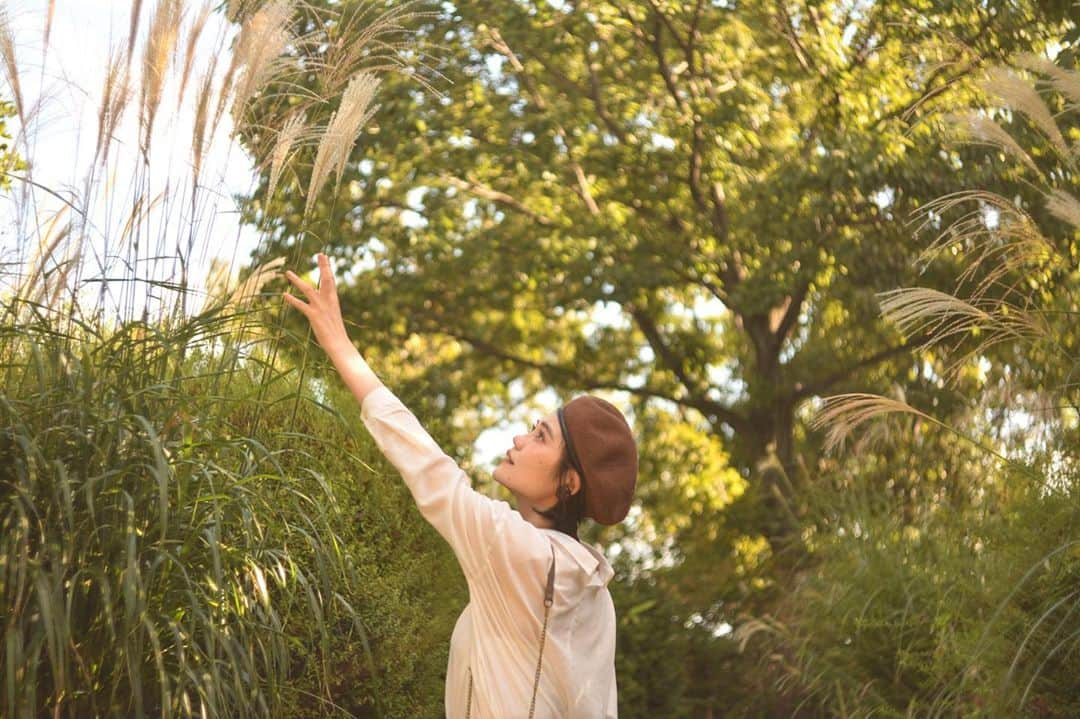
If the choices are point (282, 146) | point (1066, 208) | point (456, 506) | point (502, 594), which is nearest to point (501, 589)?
point (502, 594)

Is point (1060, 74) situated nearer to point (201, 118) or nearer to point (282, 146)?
point (282, 146)

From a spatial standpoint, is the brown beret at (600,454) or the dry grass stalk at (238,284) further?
the dry grass stalk at (238,284)

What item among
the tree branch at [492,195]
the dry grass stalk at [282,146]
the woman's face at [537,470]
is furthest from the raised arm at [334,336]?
the tree branch at [492,195]

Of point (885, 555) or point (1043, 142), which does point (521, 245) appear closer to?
point (1043, 142)

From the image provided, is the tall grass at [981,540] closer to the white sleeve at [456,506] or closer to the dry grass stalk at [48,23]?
the white sleeve at [456,506]

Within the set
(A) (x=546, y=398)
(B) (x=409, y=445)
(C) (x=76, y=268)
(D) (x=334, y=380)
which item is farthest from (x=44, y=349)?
(A) (x=546, y=398)

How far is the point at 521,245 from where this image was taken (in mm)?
10117

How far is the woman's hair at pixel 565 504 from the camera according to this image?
93.3 inches

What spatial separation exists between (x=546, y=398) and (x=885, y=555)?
297 inches

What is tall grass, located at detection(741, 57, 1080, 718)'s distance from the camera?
4.11 meters

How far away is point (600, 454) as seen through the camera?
235 cm

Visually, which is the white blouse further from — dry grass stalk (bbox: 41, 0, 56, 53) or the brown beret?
dry grass stalk (bbox: 41, 0, 56, 53)

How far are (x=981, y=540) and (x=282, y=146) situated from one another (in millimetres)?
3341

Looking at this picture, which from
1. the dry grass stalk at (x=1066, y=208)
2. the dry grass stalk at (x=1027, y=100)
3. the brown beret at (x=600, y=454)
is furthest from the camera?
the dry grass stalk at (x=1027, y=100)
